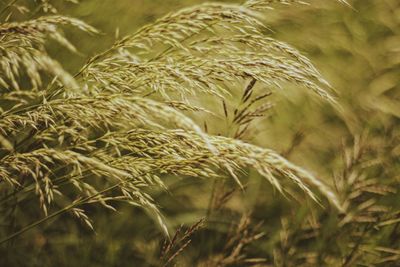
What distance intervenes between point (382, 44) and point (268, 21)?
0.72 m

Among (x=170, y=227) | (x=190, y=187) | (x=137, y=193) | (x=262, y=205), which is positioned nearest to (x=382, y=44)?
(x=262, y=205)

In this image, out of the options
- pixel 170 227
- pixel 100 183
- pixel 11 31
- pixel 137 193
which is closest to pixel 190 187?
pixel 170 227

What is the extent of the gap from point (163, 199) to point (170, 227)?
0.17m

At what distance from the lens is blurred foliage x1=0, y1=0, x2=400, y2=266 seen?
1.51 metres

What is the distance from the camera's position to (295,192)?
7.22 feet

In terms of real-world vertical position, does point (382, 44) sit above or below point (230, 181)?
above

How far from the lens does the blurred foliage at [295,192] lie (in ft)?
4.96

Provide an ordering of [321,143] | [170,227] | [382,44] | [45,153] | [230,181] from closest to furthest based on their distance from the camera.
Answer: [45,153]
[170,227]
[230,181]
[321,143]
[382,44]

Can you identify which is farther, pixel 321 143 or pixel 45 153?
pixel 321 143

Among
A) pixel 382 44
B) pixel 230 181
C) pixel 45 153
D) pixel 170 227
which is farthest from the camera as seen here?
pixel 382 44

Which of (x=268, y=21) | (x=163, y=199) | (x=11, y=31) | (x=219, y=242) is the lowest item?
(x=219, y=242)

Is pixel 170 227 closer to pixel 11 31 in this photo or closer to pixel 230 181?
pixel 230 181

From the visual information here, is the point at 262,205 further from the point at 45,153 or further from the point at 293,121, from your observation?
the point at 45,153

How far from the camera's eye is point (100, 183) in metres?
1.97
